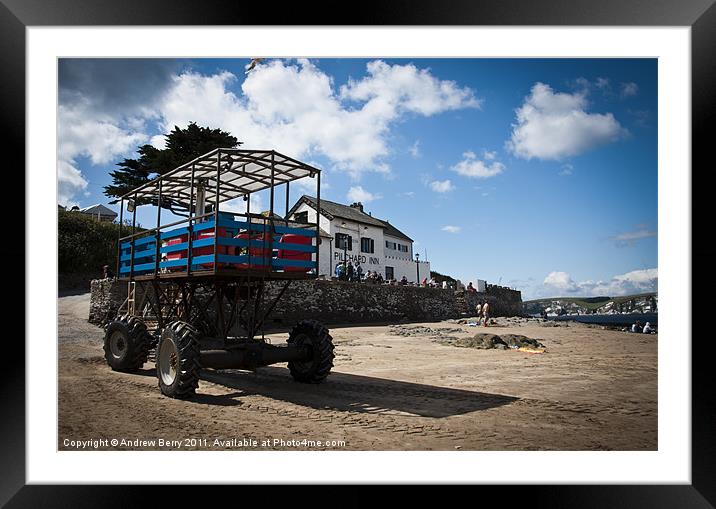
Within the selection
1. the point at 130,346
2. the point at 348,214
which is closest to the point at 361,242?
the point at 348,214

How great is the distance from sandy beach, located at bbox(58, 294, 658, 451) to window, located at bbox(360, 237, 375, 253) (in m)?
24.5

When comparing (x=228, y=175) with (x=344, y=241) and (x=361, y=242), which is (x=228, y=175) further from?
(x=361, y=242)

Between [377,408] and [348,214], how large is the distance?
97.9 feet

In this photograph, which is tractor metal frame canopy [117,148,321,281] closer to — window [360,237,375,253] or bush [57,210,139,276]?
bush [57,210,139,276]

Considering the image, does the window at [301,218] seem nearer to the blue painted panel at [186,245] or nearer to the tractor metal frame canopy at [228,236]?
the tractor metal frame canopy at [228,236]

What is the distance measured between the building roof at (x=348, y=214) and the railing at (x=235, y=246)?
70.7 ft

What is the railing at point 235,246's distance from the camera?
717cm

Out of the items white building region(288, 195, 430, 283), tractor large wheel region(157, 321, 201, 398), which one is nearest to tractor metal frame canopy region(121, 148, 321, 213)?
tractor large wheel region(157, 321, 201, 398)
